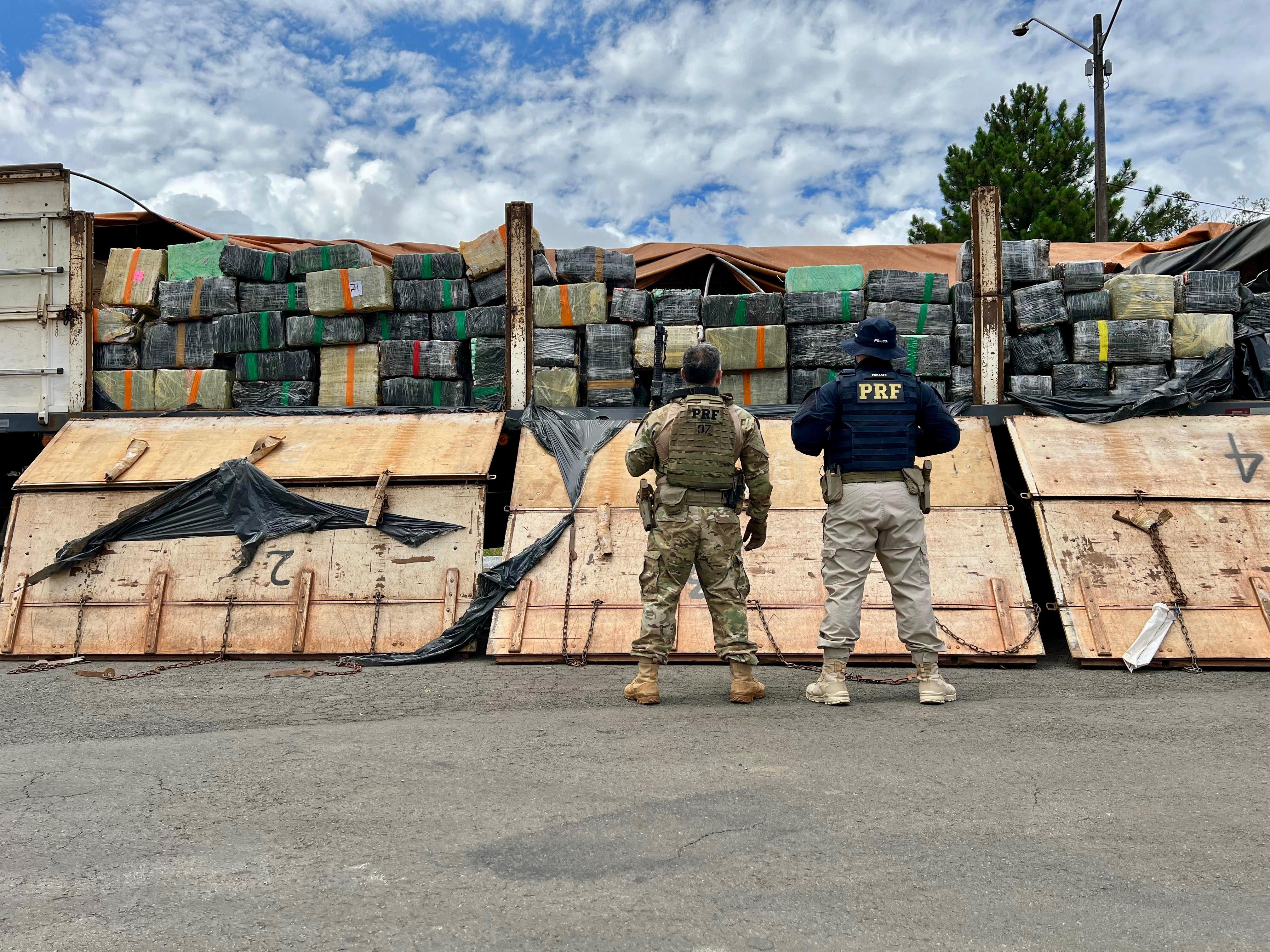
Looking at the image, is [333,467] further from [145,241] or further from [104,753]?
[145,241]

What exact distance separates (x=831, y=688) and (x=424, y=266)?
5.34 m

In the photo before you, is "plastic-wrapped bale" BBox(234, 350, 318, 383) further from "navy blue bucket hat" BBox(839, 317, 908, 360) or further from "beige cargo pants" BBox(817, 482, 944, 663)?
"beige cargo pants" BBox(817, 482, 944, 663)

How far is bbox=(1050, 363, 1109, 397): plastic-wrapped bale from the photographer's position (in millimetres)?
7652

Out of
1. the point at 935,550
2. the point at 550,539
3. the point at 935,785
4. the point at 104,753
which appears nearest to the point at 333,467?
the point at 550,539

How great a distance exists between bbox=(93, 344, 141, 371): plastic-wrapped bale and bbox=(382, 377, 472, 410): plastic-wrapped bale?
2.30 meters

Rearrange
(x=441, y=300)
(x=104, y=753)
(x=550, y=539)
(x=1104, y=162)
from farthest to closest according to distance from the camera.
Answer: (x=1104, y=162) < (x=441, y=300) < (x=550, y=539) < (x=104, y=753)

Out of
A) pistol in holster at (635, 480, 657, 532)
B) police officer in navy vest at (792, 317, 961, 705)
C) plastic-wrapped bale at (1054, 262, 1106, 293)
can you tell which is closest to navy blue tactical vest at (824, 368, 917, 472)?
police officer in navy vest at (792, 317, 961, 705)

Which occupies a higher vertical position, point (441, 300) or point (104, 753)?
point (441, 300)

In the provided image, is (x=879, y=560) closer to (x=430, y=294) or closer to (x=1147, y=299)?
(x=1147, y=299)

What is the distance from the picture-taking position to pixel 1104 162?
15852mm

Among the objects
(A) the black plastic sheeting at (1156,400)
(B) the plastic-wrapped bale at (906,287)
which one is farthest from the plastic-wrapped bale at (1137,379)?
(B) the plastic-wrapped bale at (906,287)

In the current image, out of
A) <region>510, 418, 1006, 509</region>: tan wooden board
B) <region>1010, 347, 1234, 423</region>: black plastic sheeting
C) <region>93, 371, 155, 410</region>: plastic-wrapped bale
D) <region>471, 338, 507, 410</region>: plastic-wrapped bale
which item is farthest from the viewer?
<region>93, 371, 155, 410</region>: plastic-wrapped bale

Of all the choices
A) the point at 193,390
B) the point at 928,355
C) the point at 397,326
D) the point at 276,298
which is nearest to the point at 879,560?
the point at 928,355

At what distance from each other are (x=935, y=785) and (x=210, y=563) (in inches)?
212
